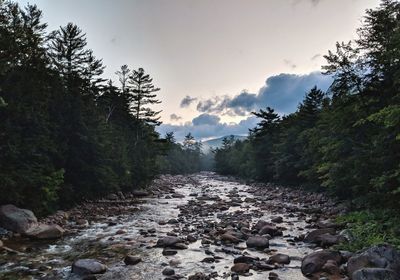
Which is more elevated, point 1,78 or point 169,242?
point 1,78

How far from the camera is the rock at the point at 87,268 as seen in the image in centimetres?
1133

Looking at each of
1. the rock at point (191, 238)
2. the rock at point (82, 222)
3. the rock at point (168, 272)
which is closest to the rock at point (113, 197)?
the rock at point (82, 222)

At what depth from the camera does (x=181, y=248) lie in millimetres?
15234

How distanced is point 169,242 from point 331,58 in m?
17.5

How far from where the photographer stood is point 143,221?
22953mm

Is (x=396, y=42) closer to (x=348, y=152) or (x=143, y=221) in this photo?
(x=348, y=152)

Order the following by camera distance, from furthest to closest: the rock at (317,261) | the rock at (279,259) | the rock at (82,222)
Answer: the rock at (82,222) → the rock at (279,259) → the rock at (317,261)

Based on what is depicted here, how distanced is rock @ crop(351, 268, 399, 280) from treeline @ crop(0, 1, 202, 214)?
1463 centimetres

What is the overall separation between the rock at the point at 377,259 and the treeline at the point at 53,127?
14588mm

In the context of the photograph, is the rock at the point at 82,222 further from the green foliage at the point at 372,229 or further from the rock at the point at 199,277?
the green foliage at the point at 372,229

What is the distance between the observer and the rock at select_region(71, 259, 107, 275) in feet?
37.2

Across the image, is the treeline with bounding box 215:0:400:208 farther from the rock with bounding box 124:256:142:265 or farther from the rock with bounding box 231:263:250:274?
the rock with bounding box 124:256:142:265

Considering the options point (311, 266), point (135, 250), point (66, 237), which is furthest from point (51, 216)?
point (311, 266)

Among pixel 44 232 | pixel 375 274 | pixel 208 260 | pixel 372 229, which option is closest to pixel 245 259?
pixel 208 260
